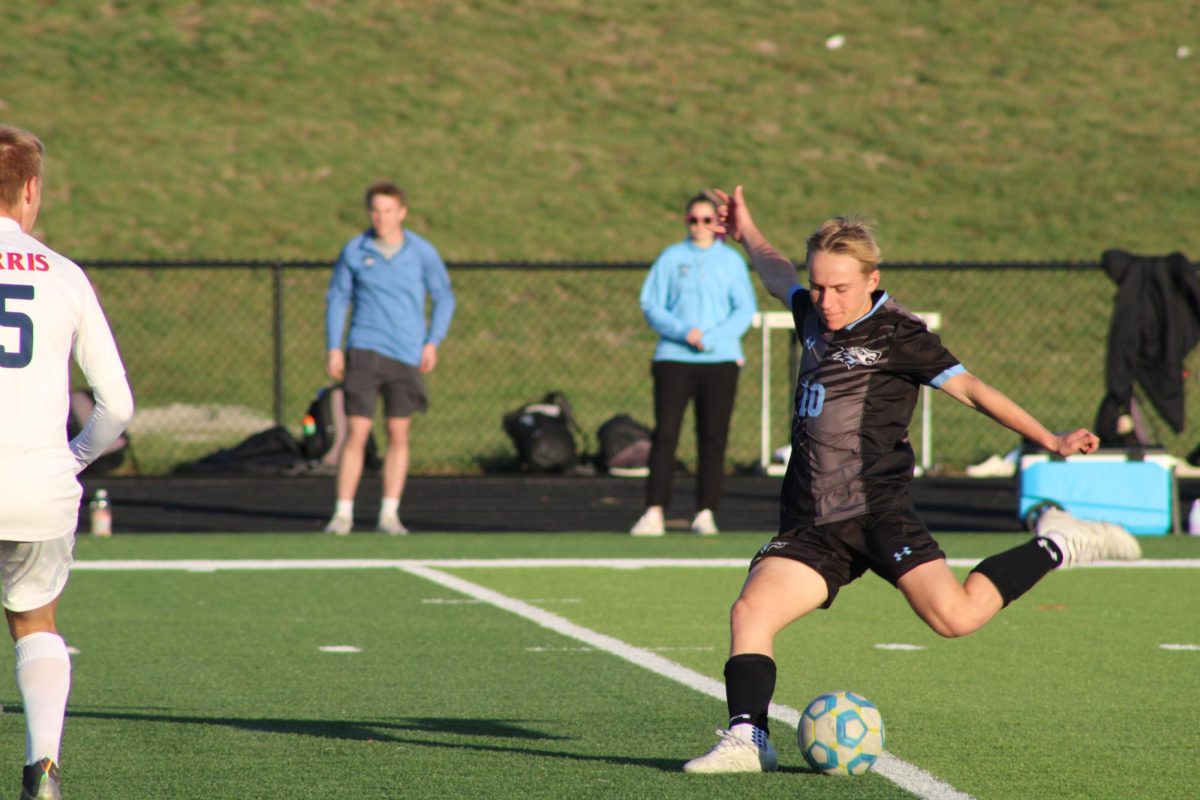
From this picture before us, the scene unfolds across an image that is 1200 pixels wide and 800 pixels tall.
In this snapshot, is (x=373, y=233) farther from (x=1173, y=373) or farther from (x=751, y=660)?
(x=751, y=660)

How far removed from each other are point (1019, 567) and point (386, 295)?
6.82 meters

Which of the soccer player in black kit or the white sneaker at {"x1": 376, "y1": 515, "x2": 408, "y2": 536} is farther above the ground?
the soccer player in black kit

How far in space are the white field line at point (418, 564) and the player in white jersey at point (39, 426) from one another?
5889mm

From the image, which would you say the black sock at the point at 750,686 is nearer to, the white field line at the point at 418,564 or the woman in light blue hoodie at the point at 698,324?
the white field line at the point at 418,564

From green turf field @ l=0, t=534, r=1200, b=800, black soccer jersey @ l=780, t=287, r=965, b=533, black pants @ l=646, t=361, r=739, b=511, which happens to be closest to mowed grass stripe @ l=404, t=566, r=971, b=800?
green turf field @ l=0, t=534, r=1200, b=800

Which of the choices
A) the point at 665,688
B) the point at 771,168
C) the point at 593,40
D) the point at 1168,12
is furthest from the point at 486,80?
the point at 665,688

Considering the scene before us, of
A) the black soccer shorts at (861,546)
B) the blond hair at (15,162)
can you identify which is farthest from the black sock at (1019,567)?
the blond hair at (15,162)

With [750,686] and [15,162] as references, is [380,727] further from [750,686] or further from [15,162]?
[15,162]

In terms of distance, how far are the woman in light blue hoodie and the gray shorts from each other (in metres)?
1.60

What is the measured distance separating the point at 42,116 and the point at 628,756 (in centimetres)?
3407

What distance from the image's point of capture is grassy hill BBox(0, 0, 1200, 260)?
1298 inches

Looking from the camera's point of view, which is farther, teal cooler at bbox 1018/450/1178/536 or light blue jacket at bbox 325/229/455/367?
teal cooler at bbox 1018/450/1178/536

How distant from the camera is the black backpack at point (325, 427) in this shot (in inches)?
664

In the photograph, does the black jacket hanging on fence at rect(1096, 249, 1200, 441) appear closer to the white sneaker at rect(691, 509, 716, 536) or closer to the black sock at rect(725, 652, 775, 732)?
the white sneaker at rect(691, 509, 716, 536)
